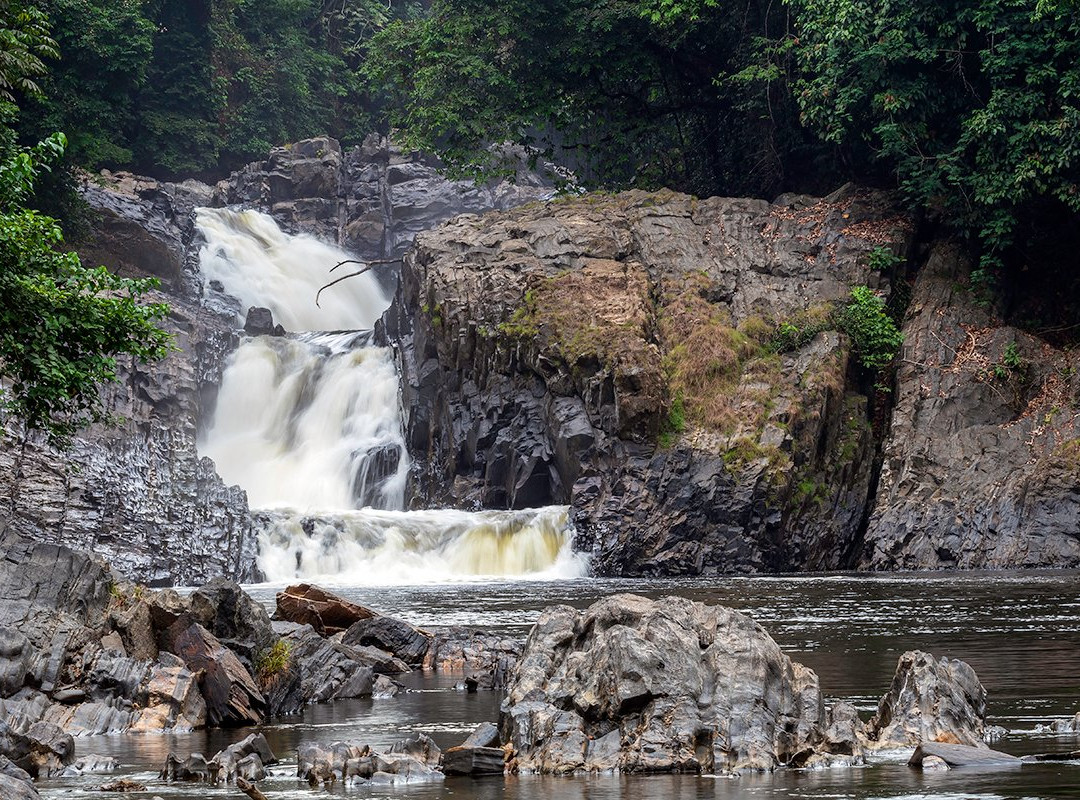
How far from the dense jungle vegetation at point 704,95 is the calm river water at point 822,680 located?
12434 millimetres

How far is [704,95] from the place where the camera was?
1660 inches

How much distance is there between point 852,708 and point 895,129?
27.3 m

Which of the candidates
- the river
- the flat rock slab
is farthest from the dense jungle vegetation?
the flat rock slab

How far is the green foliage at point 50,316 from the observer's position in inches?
551

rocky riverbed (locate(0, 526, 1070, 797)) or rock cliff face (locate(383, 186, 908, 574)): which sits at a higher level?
rock cliff face (locate(383, 186, 908, 574))

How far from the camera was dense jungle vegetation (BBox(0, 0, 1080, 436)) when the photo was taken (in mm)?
31297

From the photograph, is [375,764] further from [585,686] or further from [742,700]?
[742,700]

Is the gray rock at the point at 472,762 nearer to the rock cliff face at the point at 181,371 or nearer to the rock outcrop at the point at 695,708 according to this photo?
the rock outcrop at the point at 695,708

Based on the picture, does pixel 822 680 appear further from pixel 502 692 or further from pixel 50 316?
pixel 50 316

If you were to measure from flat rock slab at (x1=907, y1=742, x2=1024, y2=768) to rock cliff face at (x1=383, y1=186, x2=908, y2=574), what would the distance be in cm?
2073

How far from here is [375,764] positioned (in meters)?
8.21

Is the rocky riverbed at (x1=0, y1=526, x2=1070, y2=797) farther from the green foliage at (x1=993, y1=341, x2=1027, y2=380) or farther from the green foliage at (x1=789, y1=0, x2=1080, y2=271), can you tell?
the green foliage at (x1=789, y1=0, x2=1080, y2=271)

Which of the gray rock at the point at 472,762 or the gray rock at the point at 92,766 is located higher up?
the gray rock at the point at 472,762

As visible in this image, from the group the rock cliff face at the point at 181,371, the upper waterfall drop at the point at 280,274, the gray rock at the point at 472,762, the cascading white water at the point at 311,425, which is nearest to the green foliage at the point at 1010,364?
the cascading white water at the point at 311,425
